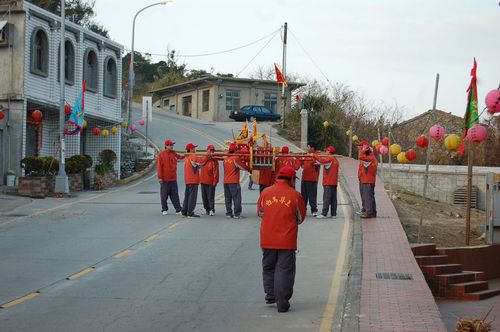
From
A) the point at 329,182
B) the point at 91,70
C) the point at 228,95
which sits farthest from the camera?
the point at 228,95

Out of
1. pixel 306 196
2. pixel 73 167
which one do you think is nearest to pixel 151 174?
pixel 73 167

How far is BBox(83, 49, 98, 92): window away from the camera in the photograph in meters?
33.4

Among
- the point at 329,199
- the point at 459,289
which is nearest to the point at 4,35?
the point at 329,199

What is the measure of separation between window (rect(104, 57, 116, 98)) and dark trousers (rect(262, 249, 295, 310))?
2703cm

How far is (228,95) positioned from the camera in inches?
2571

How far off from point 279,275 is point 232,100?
56312 mm

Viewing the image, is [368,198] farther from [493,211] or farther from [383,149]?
[383,149]

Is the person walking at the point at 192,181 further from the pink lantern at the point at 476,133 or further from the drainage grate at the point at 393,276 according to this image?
the drainage grate at the point at 393,276

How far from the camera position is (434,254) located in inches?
701

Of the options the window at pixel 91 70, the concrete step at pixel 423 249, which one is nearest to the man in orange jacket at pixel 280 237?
the concrete step at pixel 423 249

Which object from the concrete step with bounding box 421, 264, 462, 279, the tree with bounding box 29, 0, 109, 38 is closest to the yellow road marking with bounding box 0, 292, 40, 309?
the concrete step with bounding box 421, 264, 462, 279

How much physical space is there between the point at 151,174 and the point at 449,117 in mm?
30487

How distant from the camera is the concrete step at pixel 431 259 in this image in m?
16.6

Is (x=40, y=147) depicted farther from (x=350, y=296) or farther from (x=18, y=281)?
(x=350, y=296)
